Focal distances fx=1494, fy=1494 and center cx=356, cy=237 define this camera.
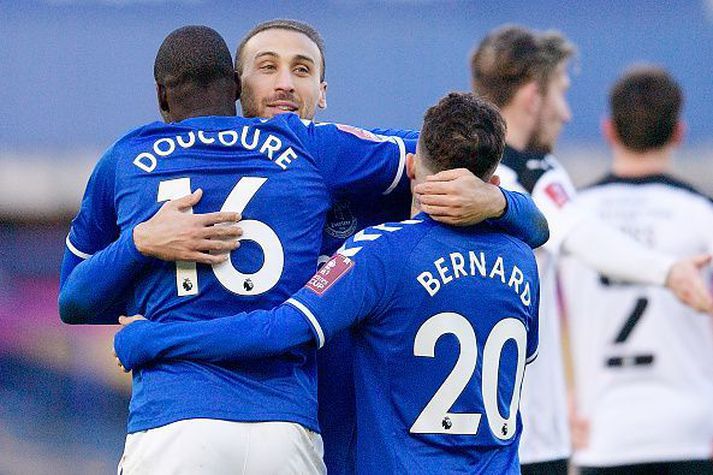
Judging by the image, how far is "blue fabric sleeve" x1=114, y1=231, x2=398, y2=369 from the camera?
4203mm

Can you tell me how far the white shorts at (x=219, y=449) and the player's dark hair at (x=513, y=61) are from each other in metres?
2.93

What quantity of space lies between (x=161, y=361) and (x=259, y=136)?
0.75m

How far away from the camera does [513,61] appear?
6863 millimetres

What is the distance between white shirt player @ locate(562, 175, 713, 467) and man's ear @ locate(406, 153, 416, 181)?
2.86 metres

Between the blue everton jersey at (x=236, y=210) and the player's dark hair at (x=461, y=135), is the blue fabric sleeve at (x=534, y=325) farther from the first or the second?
the blue everton jersey at (x=236, y=210)

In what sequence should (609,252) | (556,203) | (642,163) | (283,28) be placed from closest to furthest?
1. (283,28)
2. (556,203)
3. (609,252)
4. (642,163)

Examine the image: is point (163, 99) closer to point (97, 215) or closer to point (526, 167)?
point (97, 215)

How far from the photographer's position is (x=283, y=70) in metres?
5.03

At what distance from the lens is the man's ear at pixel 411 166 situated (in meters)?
4.66

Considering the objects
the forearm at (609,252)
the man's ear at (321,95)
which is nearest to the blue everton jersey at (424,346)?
the man's ear at (321,95)

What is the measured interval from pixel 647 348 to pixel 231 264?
378 cm

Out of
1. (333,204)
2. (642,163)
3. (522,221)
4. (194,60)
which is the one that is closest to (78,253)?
(194,60)

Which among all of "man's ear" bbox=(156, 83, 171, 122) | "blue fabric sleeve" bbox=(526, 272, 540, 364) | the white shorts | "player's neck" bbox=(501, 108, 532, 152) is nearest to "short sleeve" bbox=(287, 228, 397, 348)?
the white shorts

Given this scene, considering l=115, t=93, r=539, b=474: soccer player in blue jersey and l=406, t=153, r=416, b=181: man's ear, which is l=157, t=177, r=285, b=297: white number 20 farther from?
l=406, t=153, r=416, b=181: man's ear
